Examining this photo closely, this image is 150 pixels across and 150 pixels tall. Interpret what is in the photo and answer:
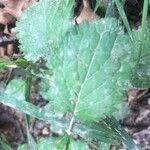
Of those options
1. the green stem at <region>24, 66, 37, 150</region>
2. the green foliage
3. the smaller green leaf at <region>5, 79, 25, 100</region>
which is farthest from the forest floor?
the green foliage

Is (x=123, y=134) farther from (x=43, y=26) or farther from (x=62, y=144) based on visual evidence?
(x=43, y=26)

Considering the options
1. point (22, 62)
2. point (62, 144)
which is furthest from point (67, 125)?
point (22, 62)

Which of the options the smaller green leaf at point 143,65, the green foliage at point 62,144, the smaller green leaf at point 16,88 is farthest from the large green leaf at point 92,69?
the smaller green leaf at point 16,88

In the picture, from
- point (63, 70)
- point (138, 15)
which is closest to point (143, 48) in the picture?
point (138, 15)

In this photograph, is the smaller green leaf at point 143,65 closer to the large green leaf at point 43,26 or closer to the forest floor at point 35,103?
the forest floor at point 35,103

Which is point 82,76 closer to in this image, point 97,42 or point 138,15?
point 97,42

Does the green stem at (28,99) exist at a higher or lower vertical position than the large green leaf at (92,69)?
lower
